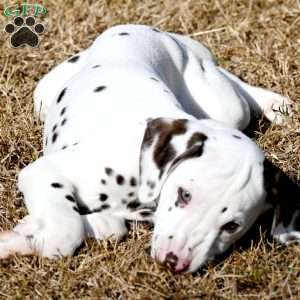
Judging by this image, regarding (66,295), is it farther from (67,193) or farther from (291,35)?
(291,35)

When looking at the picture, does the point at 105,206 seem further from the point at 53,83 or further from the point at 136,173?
the point at 53,83

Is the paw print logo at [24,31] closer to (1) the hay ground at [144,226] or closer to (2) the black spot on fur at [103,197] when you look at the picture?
(1) the hay ground at [144,226]

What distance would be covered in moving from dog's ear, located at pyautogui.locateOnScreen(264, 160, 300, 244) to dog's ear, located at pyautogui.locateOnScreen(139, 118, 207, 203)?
48cm

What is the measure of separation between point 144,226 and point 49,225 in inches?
29.8

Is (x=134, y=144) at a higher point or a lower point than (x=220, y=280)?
higher

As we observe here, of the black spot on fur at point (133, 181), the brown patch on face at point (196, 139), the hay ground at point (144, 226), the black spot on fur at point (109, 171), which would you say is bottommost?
the hay ground at point (144, 226)

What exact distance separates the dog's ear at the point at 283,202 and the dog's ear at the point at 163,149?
0.48 meters

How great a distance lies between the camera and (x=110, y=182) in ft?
19.4

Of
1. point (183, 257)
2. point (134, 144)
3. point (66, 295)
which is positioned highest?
point (134, 144)

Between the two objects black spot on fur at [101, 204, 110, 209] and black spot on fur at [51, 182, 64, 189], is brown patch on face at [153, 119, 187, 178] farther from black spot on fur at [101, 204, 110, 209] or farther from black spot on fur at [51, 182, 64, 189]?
black spot on fur at [51, 182, 64, 189]

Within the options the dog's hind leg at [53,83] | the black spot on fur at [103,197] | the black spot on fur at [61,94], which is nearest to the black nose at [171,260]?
the black spot on fur at [103,197]

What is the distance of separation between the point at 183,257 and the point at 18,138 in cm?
239

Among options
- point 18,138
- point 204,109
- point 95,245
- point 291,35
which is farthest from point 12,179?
point 291,35

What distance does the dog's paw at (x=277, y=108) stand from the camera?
763 cm
